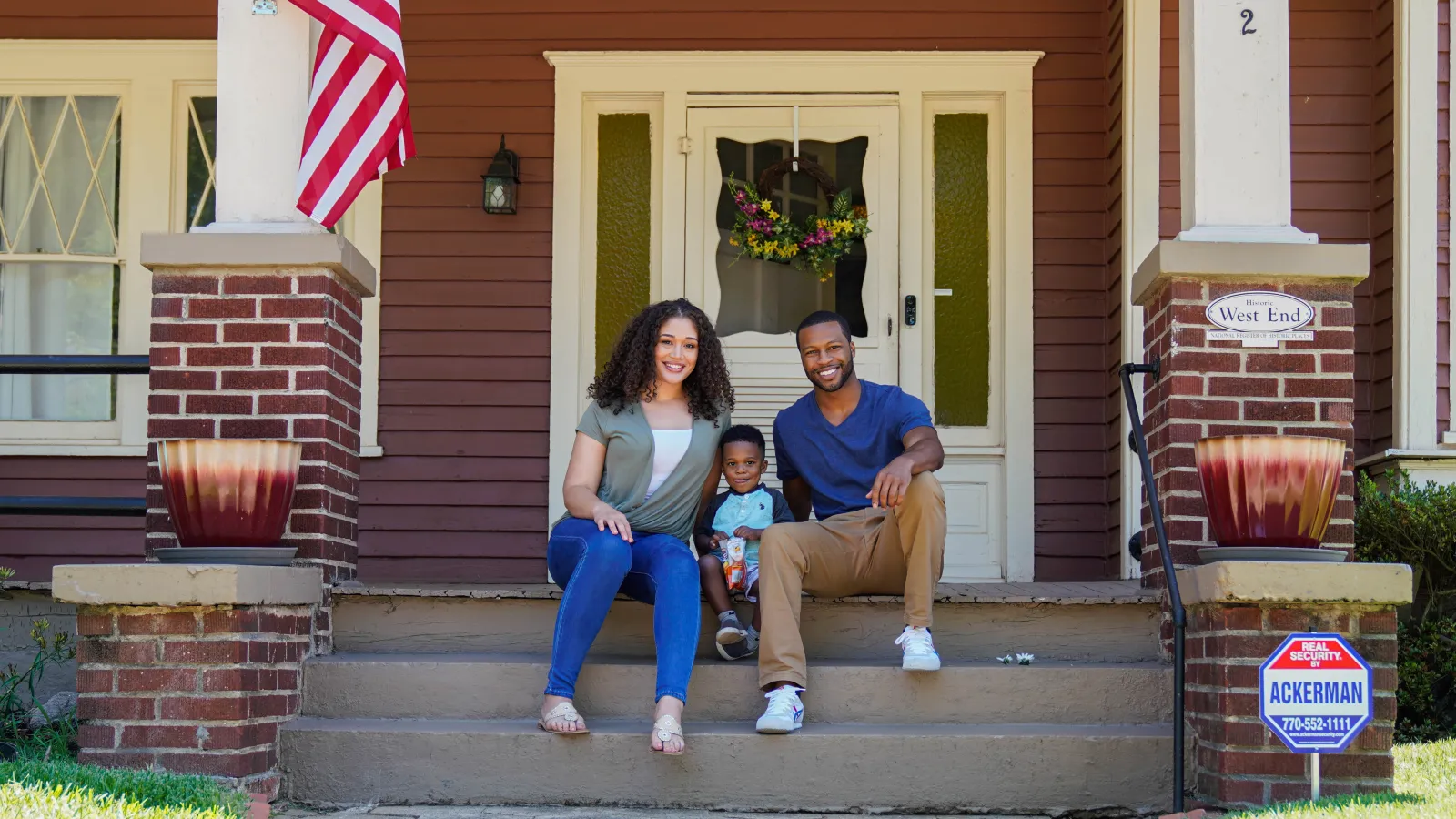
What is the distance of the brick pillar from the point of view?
4.28 m

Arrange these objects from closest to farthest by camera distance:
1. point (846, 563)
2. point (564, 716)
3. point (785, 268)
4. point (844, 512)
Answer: point (564, 716), point (846, 563), point (844, 512), point (785, 268)

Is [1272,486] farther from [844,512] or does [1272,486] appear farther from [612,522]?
[612,522]

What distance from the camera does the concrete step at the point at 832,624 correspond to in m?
4.31

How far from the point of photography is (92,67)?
6.39 metres

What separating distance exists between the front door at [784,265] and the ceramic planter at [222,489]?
8.66 ft

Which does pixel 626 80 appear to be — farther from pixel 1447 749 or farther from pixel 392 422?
pixel 1447 749

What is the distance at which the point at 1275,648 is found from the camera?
371cm

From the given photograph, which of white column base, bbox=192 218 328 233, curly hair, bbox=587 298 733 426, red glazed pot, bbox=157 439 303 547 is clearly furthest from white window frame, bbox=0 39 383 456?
red glazed pot, bbox=157 439 303 547

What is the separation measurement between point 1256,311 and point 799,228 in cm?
243

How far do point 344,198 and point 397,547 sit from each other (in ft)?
7.15

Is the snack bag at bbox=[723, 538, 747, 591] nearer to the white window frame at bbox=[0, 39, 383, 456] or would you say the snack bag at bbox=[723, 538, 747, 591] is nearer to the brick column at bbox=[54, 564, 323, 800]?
the brick column at bbox=[54, 564, 323, 800]

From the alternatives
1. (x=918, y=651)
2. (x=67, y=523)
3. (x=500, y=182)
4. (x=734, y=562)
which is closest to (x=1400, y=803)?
(x=918, y=651)

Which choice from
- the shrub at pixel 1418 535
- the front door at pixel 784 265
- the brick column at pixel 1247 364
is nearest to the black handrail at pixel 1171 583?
the brick column at pixel 1247 364

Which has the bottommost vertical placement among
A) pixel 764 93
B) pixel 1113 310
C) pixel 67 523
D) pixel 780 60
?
pixel 67 523
